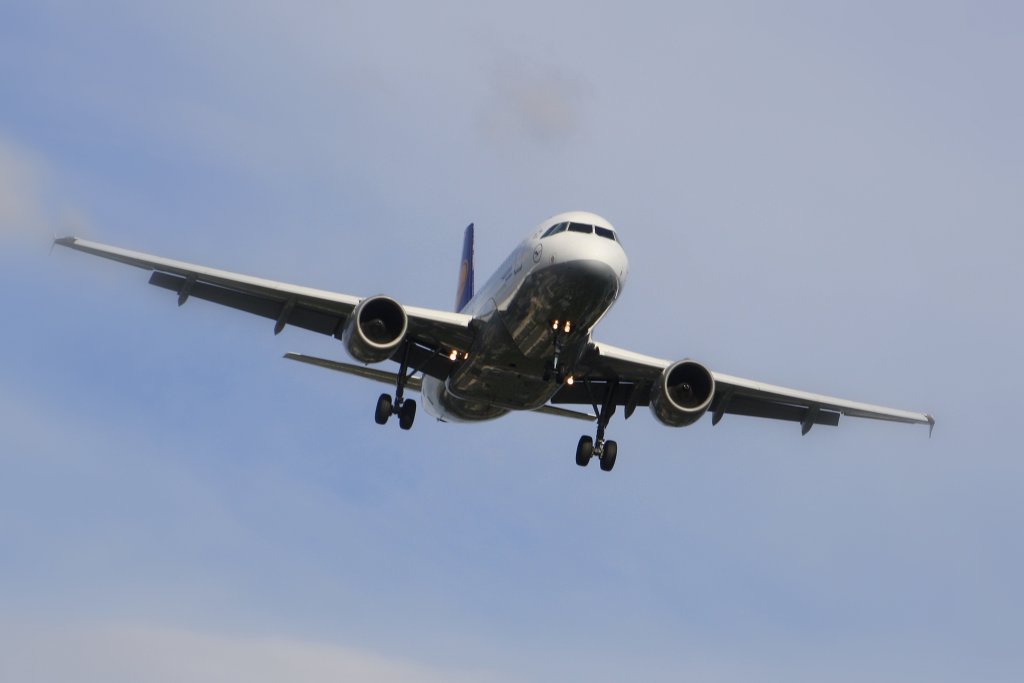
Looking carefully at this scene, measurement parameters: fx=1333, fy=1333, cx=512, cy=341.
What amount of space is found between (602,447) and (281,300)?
29.8 feet

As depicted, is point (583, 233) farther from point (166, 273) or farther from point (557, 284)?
point (166, 273)

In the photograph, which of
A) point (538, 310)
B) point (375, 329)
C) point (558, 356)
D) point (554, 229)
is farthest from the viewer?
point (375, 329)

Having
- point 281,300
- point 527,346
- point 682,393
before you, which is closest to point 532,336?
→ point 527,346

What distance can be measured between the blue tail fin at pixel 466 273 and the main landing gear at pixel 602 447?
1135 cm

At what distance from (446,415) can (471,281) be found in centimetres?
1177

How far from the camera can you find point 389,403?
34156 mm

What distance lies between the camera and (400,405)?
34062 millimetres

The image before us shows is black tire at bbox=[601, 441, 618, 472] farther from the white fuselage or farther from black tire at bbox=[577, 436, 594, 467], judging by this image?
the white fuselage

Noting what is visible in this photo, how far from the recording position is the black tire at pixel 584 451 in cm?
3481

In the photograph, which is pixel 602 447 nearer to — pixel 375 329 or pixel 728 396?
pixel 728 396

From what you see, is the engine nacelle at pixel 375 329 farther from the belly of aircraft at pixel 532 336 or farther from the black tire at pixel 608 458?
the black tire at pixel 608 458

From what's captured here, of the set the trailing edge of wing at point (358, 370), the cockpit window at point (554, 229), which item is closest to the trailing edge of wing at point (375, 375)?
the trailing edge of wing at point (358, 370)

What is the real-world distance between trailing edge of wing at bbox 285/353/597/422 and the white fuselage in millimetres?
1959

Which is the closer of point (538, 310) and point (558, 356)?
point (538, 310)
